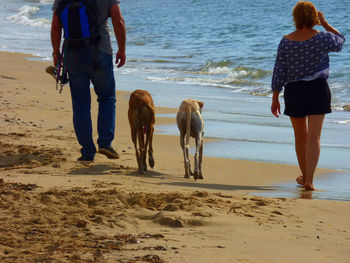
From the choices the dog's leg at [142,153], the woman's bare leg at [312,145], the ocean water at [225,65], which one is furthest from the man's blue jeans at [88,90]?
the woman's bare leg at [312,145]

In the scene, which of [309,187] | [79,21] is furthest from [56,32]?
[309,187]

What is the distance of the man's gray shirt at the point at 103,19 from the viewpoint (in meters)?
6.63

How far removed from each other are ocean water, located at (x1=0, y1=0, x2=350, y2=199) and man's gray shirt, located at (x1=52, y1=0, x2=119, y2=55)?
2.23m

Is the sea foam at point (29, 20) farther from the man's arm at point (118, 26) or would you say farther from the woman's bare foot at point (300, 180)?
the woman's bare foot at point (300, 180)

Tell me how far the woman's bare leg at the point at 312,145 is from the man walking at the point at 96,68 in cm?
210

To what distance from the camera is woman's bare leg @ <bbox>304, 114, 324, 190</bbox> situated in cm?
641

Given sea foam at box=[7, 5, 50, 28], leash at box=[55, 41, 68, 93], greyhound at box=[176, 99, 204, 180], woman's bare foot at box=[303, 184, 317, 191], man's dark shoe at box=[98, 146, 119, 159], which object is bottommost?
woman's bare foot at box=[303, 184, 317, 191]

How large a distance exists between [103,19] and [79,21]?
0.88 feet

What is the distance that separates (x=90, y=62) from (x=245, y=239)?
10.5ft

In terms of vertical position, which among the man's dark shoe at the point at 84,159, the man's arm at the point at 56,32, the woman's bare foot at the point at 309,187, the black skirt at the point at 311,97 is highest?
the man's arm at the point at 56,32

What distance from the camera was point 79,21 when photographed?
658 cm

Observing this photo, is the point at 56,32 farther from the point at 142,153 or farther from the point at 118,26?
the point at 142,153

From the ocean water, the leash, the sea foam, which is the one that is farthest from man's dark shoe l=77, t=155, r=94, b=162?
the sea foam

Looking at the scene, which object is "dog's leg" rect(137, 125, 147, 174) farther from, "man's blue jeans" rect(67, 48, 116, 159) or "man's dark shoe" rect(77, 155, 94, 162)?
"man's dark shoe" rect(77, 155, 94, 162)
